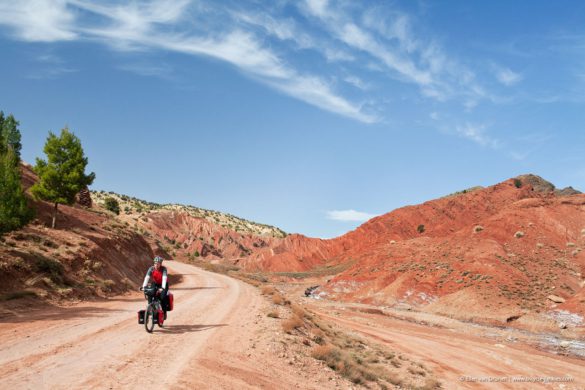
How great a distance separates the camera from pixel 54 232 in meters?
29.0

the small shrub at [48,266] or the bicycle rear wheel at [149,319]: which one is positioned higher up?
the small shrub at [48,266]

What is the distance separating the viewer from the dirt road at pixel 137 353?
809 cm

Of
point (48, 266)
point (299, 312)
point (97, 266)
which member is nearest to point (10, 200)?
point (48, 266)

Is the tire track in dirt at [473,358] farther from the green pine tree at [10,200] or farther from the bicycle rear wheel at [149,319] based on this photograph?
the green pine tree at [10,200]

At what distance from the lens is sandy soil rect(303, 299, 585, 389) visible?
74.3ft

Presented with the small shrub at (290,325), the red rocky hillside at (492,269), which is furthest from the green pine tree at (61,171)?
the red rocky hillside at (492,269)

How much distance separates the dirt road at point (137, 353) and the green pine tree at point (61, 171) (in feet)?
65.5

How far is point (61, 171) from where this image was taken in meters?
34.5

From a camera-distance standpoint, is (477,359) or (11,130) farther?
(11,130)

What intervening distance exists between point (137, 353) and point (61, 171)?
2952cm

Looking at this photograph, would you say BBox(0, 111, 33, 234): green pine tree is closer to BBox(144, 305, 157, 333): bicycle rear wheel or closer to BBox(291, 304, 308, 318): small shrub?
BBox(144, 305, 157, 333): bicycle rear wheel

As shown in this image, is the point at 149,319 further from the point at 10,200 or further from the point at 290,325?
the point at 10,200

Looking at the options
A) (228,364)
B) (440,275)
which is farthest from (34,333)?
(440,275)

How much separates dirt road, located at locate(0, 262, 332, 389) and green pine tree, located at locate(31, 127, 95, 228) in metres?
20.0
